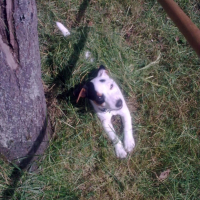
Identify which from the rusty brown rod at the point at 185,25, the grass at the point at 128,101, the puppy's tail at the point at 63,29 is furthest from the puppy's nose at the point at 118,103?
the puppy's tail at the point at 63,29

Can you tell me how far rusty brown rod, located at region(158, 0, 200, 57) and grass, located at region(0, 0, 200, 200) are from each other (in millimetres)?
1548

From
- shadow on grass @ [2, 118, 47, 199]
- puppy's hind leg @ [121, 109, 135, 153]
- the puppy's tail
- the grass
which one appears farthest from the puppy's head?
the puppy's tail

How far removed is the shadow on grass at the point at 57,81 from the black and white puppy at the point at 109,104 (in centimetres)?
55

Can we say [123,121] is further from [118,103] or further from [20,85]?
[20,85]

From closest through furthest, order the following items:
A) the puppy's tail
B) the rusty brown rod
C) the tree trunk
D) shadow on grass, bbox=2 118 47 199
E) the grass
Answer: the rusty brown rod → the tree trunk → shadow on grass, bbox=2 118 47 199 → the grass → the puppy's tail

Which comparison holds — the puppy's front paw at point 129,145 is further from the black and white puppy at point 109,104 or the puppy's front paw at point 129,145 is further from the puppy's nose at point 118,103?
the puppy's nose at point 118,103

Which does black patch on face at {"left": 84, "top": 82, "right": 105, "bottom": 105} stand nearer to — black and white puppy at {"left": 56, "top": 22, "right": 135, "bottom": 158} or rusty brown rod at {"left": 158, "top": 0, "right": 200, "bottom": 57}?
black and white puppy at {"left": 56, "top": 22, "right": 135, "bottom": 158}

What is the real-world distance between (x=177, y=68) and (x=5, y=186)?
8.95 feet

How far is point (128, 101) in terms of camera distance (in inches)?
127

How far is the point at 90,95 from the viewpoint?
266cm

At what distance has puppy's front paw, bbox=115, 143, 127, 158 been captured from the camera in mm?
2887

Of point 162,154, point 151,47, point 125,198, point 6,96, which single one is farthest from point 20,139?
point 151,47

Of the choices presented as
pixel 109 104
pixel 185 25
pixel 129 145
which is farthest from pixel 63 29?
pixel 185 25

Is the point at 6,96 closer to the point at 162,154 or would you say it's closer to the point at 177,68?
the point at 162,154
